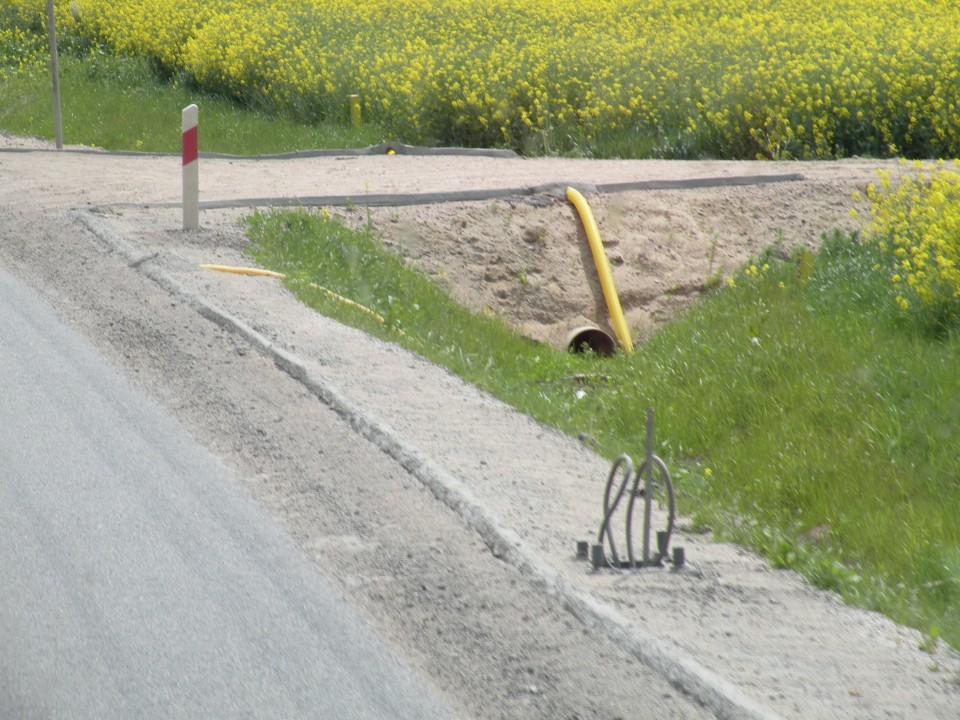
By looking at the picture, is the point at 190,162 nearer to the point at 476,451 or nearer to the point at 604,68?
the point at 476,451

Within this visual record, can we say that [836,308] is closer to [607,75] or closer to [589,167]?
[589,167]

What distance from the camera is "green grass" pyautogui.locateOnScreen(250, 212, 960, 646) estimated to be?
6.39 meters

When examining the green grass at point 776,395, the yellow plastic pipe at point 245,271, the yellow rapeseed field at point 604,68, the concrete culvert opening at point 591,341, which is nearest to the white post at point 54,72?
the yellow rapeseed field at point 604,68

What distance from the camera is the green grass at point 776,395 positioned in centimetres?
639

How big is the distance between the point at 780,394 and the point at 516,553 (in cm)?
421

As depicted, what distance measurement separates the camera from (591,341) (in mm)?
12406

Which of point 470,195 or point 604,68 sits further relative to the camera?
point 604,68

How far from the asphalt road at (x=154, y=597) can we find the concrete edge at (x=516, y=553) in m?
0.78

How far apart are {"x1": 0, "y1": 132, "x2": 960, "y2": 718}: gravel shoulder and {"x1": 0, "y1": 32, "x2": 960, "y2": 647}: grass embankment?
0.47m

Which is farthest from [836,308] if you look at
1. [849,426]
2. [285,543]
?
[285,543]

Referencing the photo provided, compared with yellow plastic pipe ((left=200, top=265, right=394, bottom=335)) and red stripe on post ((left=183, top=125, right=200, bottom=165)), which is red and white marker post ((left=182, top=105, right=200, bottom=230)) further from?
yellow plastic pipe ((left=200, top=265, right=394, bottom=335))

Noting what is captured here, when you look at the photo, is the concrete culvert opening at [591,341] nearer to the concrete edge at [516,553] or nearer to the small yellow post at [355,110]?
the concrete edge at [516,553]

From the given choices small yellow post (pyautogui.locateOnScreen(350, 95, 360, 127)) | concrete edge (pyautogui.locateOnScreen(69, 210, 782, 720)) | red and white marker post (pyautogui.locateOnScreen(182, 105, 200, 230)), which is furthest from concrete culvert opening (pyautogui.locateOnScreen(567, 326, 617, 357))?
small yellow post (pyautogui.locateOnScreen(350, 95, 360, 127))

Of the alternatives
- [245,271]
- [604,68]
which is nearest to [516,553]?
[245,271]
